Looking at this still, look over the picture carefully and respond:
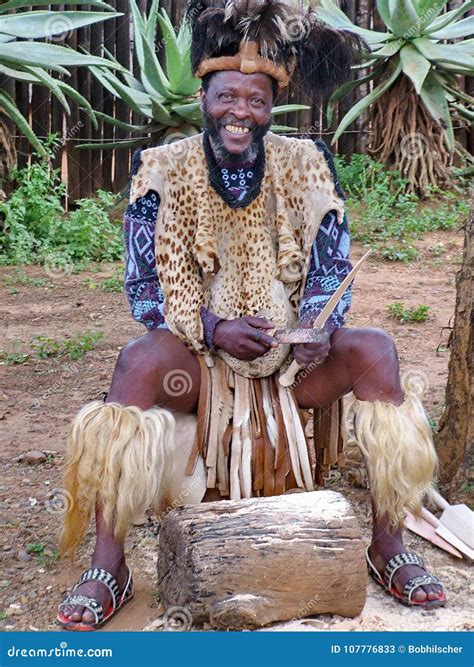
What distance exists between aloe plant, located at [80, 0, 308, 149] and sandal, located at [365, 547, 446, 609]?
543cm

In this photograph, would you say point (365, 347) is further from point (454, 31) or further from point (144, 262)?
point (454, 31)

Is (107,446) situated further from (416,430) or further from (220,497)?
(416,430)

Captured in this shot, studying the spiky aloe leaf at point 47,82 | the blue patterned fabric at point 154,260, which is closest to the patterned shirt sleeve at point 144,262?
the blue patterned fabric at point 154,260

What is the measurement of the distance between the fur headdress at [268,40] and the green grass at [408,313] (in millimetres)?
2876

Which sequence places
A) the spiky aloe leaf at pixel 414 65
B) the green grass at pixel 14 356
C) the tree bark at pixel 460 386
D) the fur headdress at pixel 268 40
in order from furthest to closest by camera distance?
the spiky aloe leaf at pixel 414 65 → the green grass at pixel 14 356 → the tree bark at pixel 460 386 → the fur headdress at pixel 268 40

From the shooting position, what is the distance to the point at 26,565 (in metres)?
3.12

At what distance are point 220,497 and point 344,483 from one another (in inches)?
33.1

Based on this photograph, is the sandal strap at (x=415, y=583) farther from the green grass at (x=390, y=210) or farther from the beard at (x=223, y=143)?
the green grass at (x=390, y=210)

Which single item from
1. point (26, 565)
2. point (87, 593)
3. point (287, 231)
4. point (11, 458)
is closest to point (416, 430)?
point (287, 231)

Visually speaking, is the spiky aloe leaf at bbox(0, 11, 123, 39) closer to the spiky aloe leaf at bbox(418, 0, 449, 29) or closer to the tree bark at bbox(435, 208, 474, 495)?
the spiky aloe leaf at bbox(418, 0, 449, 29)

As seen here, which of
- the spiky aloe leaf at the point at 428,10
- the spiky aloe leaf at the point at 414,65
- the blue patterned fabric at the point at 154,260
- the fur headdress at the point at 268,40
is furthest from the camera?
the spiky aloe leaf at the point at 428,10

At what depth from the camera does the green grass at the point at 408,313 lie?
5793 mm

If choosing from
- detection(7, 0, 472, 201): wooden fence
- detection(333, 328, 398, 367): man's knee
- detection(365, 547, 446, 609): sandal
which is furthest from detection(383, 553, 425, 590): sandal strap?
detection(7, 0, 472, 201): wooden fence

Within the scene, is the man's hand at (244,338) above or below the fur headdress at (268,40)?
below
